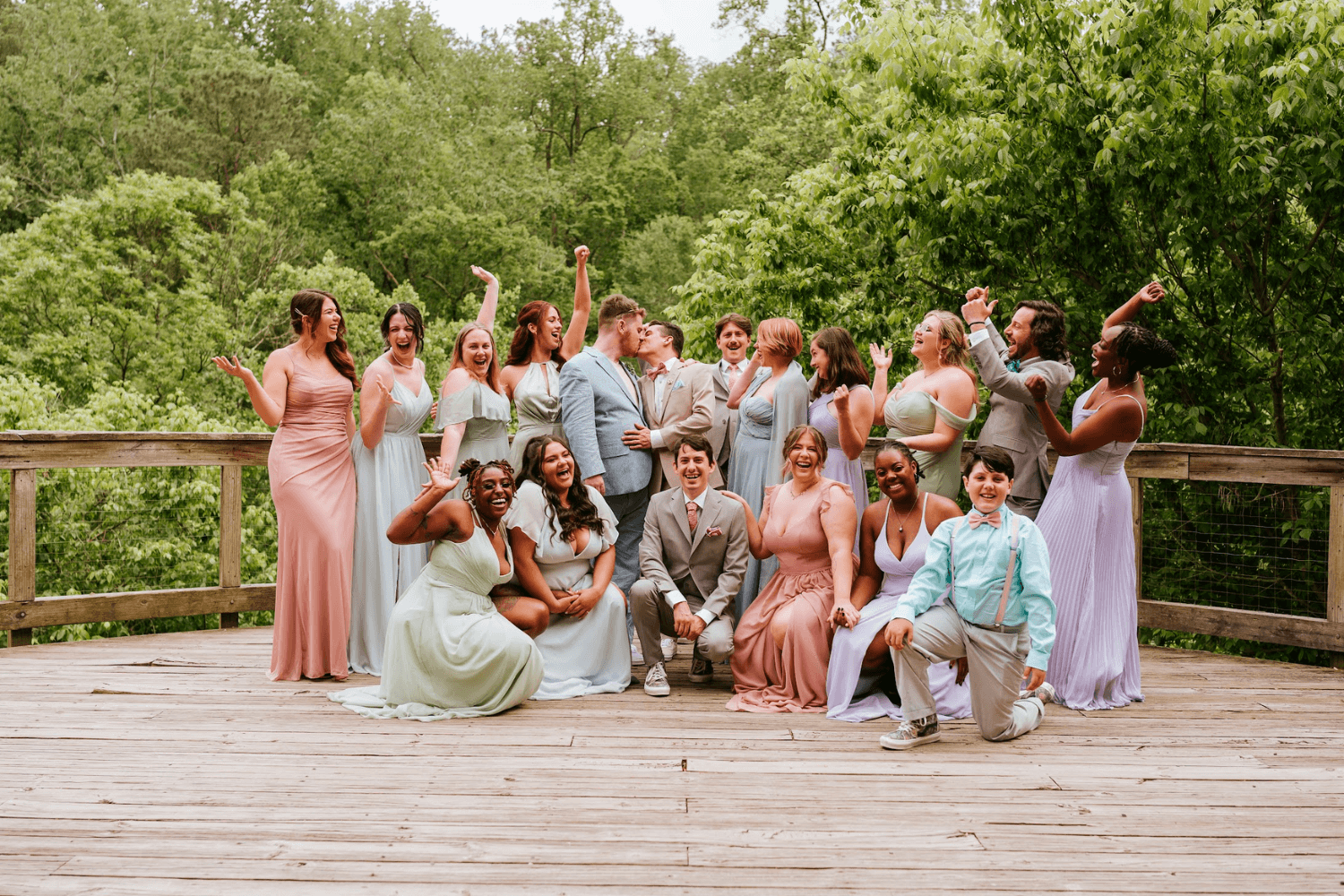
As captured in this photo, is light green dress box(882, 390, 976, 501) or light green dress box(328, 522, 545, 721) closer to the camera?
light green dress box(328, 522, 545, 721)

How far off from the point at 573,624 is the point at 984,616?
1889 mm

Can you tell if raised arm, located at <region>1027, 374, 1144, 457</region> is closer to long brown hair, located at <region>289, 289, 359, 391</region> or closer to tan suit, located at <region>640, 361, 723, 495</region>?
tan suit, located at <region>640, 361, 723, 495</region>

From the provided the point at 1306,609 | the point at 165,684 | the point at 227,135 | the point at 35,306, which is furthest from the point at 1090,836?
the point at 227,135

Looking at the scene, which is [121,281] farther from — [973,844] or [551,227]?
[973,844]

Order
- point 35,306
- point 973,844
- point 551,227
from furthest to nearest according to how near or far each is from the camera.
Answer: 1. point 551,227
2. point 35,306
3. point 973,844

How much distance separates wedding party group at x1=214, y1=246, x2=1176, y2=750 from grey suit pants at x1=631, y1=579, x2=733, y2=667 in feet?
0.04

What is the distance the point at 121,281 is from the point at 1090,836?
74.7 ft

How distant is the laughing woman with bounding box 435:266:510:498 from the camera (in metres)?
5.71

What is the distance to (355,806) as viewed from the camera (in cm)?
366

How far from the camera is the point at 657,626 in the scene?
5.38m

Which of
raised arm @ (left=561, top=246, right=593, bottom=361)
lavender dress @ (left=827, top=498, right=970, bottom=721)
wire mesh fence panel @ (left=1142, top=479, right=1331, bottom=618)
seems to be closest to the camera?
lavender dress @ (left=827, top=498, right=970, bottom=721)

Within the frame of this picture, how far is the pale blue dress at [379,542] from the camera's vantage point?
5715 mm

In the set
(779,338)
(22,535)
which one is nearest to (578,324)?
(779,338)

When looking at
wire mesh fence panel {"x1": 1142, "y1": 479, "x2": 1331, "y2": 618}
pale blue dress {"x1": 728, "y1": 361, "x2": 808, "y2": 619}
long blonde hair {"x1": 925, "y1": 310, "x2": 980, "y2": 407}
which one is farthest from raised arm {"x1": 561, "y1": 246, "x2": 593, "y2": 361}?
wire mesh fence panel {"x1": 1142, "y1": 479, "x2": 1331, "y2": 618}
